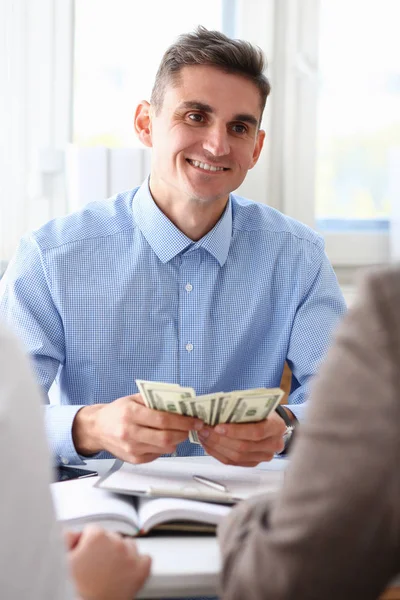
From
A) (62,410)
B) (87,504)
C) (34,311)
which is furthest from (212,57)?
(87,504)

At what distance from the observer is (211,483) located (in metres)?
1.32

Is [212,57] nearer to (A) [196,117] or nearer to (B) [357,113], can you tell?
(A) [196,117]

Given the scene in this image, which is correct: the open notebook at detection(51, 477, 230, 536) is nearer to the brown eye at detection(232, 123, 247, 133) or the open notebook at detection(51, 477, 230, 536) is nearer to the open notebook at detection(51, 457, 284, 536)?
the open notebook at detection(51, 457, 284, 536)

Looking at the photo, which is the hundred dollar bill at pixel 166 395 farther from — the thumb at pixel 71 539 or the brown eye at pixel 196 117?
the brown eye at pixel 196 117

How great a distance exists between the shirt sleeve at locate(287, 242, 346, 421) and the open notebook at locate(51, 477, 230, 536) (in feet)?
2.45

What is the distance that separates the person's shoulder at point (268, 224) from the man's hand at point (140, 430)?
730 mm

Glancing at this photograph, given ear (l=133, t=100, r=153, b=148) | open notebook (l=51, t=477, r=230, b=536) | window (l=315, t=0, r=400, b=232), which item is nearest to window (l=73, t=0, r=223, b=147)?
window (l=315, t=0, r=400, b=232)

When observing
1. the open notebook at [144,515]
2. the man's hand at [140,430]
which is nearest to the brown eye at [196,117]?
the man's hand at [140,430]

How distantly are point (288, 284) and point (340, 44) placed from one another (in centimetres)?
136

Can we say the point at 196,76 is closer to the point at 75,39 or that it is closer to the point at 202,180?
the point at 202,180

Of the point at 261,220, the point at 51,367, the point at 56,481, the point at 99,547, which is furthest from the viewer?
the point at 261,220

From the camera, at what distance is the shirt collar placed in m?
1.91

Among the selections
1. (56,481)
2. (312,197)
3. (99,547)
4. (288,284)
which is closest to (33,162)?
(312,197)

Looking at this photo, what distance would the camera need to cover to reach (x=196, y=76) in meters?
1.96
